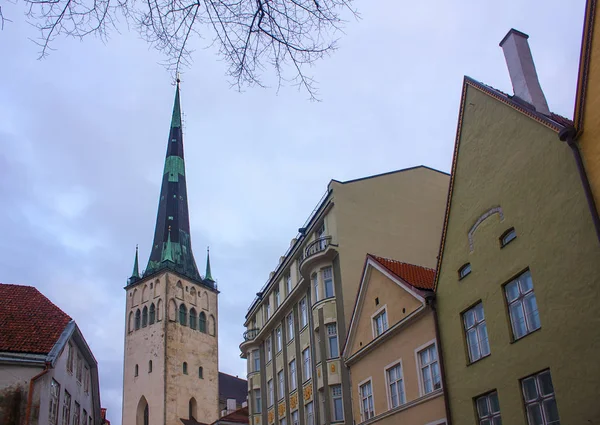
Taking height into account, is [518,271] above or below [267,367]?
below

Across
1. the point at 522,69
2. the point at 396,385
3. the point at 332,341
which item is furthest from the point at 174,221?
the point at 522,69

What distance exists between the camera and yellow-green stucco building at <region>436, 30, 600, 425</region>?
1322cm

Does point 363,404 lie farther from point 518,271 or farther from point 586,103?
point 586,103

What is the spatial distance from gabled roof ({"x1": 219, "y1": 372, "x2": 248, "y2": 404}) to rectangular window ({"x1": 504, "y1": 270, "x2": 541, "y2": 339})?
68.7 m

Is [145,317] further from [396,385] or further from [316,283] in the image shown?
[396,385]

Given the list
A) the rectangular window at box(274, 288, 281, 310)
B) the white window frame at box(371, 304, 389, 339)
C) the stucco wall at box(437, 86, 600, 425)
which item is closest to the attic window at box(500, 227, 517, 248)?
the stucco wall at box(437, 86, 600, 425)

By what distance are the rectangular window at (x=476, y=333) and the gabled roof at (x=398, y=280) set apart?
1915 millimetres

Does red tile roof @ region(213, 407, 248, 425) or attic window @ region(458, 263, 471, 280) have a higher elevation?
red tile roof @ region(213, 407, 248, 425)

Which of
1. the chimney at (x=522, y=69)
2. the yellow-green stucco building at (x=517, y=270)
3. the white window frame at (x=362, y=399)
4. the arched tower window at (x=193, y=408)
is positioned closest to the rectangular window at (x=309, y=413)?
the white window frame at (x=362, y=399)

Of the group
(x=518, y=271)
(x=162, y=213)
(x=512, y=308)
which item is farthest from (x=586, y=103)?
(x=162, y=213)

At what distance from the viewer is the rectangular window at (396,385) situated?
20.1 m

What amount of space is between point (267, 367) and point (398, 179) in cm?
1361

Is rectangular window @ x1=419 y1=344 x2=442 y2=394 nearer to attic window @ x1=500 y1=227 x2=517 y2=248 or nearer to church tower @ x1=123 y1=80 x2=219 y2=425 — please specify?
attic window @ x1=500 y1=227 x2=517 y2=248

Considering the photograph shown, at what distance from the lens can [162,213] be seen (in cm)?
8012
